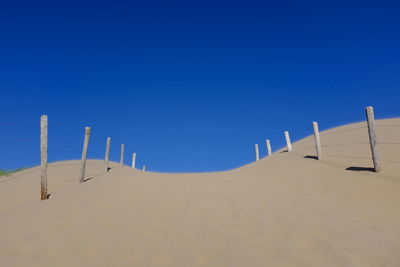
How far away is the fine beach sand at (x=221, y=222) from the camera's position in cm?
534

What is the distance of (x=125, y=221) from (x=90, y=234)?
1158 mm

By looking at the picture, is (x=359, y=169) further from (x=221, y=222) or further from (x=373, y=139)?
(x=221, y=222)

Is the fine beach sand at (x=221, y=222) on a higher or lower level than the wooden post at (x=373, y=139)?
lower

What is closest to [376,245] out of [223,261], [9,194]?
[223,261]

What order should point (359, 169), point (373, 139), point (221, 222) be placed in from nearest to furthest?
point (221, 222) < point (373, 139) < point (359, 169)

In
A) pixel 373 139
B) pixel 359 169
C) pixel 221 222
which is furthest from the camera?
pixel 359 169

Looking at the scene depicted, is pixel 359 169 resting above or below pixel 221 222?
above

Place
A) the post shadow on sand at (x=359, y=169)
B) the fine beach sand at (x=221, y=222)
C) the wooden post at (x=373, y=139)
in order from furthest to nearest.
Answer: the post shadow on sand at (x=359, y=169) → the wooden post at (x=373, y=139) → the fine beach sand at (x=221, y=222)

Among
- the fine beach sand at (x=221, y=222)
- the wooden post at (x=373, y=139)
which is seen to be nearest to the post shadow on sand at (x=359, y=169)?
the fine beach sand at (x=221, y=222)

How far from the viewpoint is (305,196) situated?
975cm

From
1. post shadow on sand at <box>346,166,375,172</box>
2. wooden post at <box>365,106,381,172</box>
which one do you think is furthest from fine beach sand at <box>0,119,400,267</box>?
wooden post at <box>365,106,381,172</box>

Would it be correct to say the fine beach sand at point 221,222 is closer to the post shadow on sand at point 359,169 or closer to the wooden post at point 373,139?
the post shadow on sand at point 359,169

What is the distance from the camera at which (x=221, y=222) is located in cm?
748

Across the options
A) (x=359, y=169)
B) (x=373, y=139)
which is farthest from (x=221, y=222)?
(x=359, y=169)
